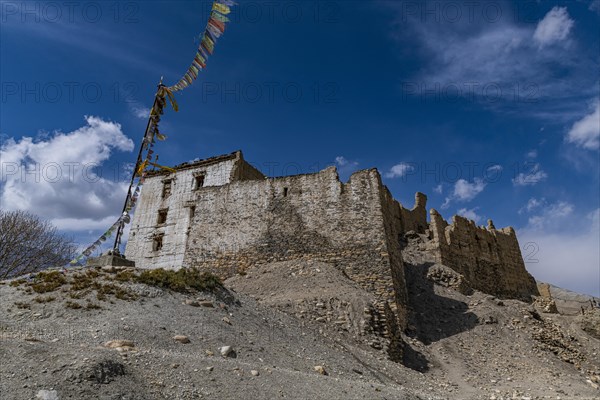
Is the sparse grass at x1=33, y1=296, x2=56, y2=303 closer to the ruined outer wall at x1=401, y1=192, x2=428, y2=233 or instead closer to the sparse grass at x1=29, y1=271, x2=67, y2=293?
the sparse grass at x1=29, y1=271, x2=67, y2=293

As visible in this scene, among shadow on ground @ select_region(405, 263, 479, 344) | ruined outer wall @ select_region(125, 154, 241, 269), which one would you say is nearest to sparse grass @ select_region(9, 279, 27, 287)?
ruined outer wall @ select_region(125, 154, 241, 269)

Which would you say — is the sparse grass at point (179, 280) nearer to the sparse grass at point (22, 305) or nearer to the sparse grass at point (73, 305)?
the sparse grass at point (73, 305)

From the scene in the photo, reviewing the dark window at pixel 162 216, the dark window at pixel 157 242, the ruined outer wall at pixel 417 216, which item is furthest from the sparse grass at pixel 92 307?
the ruined outer wall at pixel 417 216

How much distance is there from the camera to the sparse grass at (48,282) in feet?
36.3

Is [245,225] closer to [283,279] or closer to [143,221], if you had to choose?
[283,279]

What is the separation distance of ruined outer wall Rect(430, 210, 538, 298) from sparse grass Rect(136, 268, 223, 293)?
1933cm

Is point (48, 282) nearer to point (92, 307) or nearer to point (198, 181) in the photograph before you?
point (92, 307)

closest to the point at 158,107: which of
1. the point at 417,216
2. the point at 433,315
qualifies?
the point at 433,315

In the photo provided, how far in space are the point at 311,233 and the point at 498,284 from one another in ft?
63.2

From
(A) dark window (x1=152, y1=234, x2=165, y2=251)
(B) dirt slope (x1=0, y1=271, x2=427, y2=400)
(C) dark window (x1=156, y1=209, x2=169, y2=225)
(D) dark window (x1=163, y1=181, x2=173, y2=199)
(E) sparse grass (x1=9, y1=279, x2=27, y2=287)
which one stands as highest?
(D) dark window (x1=163, y1=181, x2=173, y2=199)

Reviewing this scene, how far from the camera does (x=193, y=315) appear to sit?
35.1ft

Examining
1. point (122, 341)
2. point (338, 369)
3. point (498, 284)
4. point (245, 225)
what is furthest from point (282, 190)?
point (498, 284)

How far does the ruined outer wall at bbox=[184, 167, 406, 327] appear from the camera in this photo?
19.0 metres

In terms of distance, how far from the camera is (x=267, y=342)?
35.2ft
